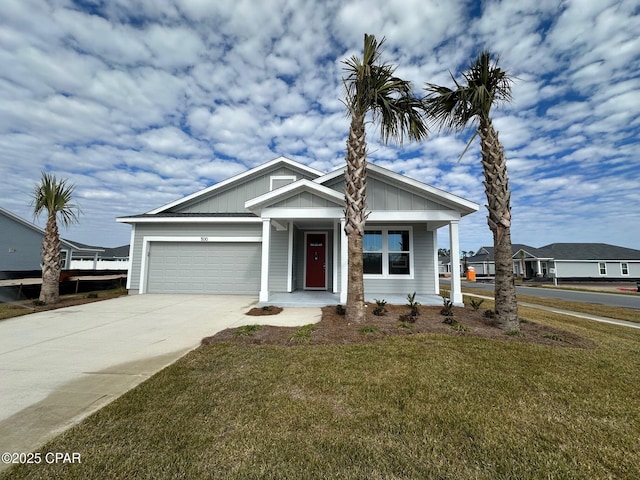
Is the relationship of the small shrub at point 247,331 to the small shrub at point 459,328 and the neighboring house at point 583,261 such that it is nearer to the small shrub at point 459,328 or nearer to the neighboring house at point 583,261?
the small shrub at point 459,328

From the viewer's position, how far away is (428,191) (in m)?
9.02

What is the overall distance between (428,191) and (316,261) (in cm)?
529

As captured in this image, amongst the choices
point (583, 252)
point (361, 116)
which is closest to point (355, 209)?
point (361, 116)

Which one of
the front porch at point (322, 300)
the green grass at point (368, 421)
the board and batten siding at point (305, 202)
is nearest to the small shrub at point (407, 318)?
the front porch at point (322, 300)

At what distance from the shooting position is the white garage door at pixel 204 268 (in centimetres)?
1170

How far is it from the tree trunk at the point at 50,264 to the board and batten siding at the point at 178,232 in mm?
2523

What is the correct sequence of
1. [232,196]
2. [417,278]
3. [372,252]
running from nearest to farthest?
[417,278]
[372,252]
[232,196]

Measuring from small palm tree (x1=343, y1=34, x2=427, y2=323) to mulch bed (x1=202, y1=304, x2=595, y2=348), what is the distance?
58 centimetres

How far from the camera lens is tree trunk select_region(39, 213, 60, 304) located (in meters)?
9.22

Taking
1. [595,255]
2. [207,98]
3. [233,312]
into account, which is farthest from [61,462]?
[595,255]

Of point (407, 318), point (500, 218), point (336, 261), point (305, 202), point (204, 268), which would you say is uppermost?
point (305, 202)

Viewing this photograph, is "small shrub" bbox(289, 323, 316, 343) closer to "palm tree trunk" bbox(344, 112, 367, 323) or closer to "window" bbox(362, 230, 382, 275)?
"palm tree trunk" bbox(344, 112, 367, 323)

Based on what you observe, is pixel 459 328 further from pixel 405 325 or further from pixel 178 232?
pixel 178 232

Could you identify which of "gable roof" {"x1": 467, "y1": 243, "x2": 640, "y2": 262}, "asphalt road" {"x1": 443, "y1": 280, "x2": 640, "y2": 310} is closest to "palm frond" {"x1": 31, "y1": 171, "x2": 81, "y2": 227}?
"asphalt road" {"x1": 443, "y1": 280, "x2": 640, "y2": 310}
